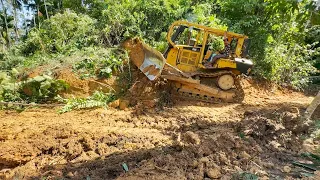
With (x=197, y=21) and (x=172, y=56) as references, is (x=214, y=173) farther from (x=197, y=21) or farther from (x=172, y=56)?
(x=197, y=21)

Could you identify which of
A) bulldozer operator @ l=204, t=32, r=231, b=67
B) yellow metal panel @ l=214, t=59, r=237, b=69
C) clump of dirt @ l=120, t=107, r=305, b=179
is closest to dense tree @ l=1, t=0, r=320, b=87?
bulldozer operator @ l=204, t=32, r=231, b=67

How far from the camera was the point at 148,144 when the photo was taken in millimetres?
4844

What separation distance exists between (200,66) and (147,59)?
1.70m

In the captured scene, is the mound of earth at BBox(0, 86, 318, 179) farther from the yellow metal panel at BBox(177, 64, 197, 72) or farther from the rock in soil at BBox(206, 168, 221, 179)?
the yellow metal panel at BBox(177, 64, 197, 72)

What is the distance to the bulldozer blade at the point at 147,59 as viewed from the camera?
24.4ft

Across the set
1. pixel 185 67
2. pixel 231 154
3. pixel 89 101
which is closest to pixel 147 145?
pixel 231 154

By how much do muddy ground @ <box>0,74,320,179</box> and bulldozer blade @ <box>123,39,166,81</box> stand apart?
1042 mm

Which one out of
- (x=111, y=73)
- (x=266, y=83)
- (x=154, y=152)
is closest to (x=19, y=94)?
(x=111, y=73)

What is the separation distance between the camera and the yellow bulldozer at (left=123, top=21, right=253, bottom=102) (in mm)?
7641

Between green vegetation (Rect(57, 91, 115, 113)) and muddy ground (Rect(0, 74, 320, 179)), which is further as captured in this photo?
green vegetation (Rect(57, 91, 115, 113))

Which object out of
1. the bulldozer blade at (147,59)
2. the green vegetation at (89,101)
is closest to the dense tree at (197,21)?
the bulldozer blade at (147,59)

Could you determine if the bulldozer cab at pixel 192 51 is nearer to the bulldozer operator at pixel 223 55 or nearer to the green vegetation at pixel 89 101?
the bulldozer operator at pixel 223 55

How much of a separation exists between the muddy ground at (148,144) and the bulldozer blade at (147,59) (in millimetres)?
1042

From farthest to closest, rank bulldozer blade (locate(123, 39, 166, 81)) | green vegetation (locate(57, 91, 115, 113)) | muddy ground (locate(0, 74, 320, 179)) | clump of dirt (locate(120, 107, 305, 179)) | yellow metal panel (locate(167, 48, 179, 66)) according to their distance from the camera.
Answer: yellow metal panel (locate(167, 48, 179, 66)) < bulldozer blade (locate(123, 39, 166, 81)) < green vegetation (locate(57, 91, 115, 113)) < muddy ground (locate(0, 74, 320, 179)) < clump of dirt (locate(120, 107, 305, 179))
